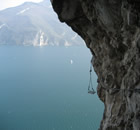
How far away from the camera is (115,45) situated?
6.32 meters

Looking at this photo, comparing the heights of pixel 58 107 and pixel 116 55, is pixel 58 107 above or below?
below

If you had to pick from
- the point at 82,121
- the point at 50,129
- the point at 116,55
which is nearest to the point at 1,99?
the point at 50,129

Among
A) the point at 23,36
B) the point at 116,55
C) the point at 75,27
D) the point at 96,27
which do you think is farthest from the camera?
the point at 23,36

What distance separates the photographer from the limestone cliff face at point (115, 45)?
4926 mm

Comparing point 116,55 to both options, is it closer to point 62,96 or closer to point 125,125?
point 125,125

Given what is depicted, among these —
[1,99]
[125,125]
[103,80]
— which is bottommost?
[1,99]

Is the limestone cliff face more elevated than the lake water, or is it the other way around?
the limestone cliff face

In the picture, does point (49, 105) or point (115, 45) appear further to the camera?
point (49, 105)

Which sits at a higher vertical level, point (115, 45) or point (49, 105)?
point (115, 45)

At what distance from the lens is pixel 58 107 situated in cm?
2550

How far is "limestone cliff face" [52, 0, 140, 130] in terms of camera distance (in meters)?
4.93

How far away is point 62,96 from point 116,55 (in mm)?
23874

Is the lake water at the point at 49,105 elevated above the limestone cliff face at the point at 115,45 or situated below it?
below

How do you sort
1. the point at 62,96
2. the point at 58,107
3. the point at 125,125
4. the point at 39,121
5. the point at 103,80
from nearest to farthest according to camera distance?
the point at 125,125 < the point at 103,80 < the point at 39,121 < the point at 58,107 < the point at 62,96
